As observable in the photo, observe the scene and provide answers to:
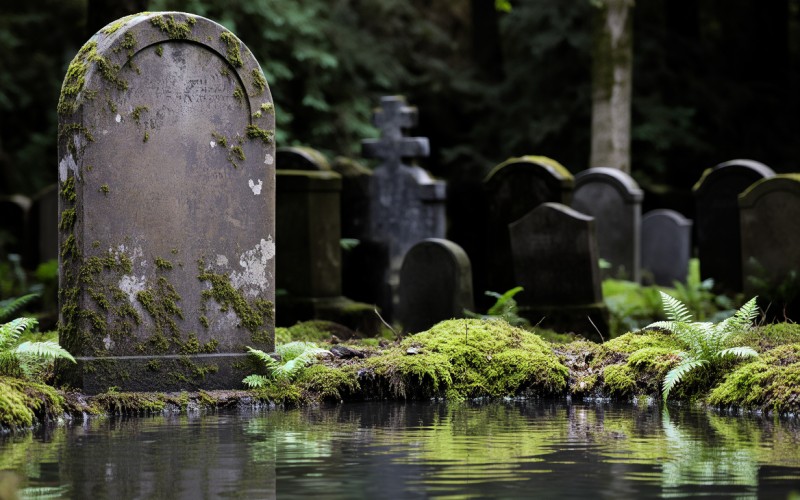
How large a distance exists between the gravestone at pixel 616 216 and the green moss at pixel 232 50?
413 inches

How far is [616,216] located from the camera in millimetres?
19156

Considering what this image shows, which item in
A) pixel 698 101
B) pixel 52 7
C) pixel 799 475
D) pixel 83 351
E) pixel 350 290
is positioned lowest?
pixel 799 475

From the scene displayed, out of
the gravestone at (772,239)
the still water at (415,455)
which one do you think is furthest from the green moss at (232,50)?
the gravestone at (772,239)

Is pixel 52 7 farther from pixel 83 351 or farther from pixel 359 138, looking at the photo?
pixel 83 351

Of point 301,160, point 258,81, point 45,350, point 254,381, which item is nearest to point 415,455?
point 254,381

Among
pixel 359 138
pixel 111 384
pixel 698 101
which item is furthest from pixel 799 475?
pixel 698 101

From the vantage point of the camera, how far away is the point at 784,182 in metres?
14.7

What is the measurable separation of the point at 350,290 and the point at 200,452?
10749 millimetres

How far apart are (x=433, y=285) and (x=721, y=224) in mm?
5910

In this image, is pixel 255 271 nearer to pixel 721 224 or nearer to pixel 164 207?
pixel 164 207

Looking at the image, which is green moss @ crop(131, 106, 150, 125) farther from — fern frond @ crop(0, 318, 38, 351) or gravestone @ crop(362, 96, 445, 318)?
gravestone @ crop(362, 96, 445, 318)

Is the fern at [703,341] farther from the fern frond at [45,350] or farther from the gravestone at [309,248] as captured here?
the gravestone at [309,248]

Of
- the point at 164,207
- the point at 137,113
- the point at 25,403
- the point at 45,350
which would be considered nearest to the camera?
the point at 25,403

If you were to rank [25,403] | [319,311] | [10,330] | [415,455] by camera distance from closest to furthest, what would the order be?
[415,455], [25,403], [10,330], [319,311]
